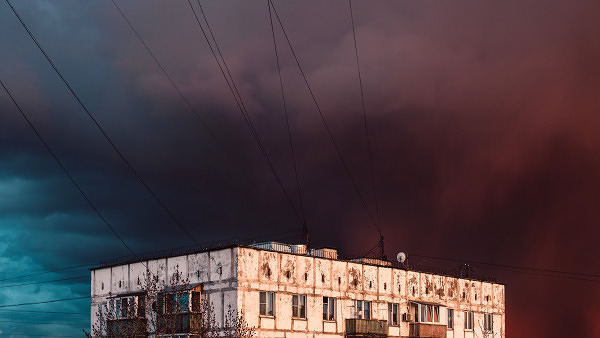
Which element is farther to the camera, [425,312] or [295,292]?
[425,312]

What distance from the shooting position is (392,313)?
2997 inches

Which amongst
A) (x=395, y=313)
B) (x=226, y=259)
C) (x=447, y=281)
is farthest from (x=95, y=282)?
(x=447, y=281)

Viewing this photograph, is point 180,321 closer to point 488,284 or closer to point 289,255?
point 289,255

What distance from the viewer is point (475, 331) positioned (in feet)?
284

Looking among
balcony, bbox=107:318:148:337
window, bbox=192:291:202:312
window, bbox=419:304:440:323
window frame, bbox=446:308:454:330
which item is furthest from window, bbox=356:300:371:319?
balcony, bbox=107:318:148:337

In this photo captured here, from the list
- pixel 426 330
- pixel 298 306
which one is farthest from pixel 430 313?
pixel 298 306

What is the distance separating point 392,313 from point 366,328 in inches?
223

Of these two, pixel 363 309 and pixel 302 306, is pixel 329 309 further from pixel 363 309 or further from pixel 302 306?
pixel 363 309

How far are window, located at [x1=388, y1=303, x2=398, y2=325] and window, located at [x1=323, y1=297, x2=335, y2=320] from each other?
821cm

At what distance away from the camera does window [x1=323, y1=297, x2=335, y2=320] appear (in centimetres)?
6919

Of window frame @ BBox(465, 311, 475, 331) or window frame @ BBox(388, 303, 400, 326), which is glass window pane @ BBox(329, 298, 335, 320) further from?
window frame @ BBox(465, 311, 475, 331)

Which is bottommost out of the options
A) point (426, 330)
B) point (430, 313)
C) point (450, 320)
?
point (426, 330)

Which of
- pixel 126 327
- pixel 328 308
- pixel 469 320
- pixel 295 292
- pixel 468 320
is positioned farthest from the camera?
pixel 469 320

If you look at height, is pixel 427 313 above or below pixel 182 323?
above
